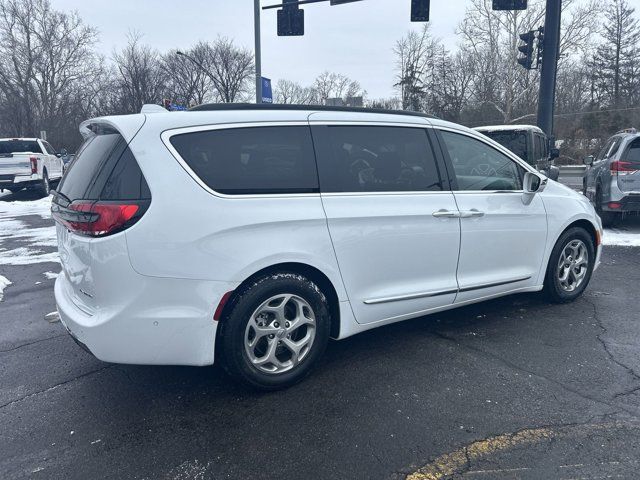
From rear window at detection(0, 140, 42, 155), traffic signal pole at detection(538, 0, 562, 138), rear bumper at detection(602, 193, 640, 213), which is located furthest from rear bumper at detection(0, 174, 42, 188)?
rear bumper at detection(602, 193, 640, 213)

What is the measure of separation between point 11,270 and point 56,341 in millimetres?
3371

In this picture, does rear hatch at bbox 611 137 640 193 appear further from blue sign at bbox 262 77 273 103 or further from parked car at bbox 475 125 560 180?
blue sign at bbox 262 77 273 103

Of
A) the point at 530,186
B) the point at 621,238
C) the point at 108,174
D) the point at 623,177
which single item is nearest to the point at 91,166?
the point at 108,174

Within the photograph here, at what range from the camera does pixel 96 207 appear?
9.20ft

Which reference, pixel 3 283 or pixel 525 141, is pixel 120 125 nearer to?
pixel 3 283

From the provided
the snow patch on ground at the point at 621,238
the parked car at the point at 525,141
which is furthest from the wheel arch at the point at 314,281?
the parked car at the point at 525,141

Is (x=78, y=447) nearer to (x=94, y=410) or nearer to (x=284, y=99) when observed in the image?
(x=94, y=410)

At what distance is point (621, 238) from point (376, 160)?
681cm

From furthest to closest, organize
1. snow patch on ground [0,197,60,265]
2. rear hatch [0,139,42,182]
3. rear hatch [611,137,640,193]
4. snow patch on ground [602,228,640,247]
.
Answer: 1. rear hatch [0,139,42,182]
2. rear hatch [611,137,640,193]
3. snow patch on ground [602,228,640,247]
4. snow patch on ground [0,197,60,265]

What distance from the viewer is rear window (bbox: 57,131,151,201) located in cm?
280

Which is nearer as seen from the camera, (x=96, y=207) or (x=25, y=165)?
(x=96, y=207)

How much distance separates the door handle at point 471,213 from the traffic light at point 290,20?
10.3 metres

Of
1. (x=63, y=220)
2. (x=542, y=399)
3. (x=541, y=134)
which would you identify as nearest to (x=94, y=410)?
(x=63, y=220)

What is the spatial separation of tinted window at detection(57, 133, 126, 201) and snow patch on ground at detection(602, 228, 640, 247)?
7.86 meters
